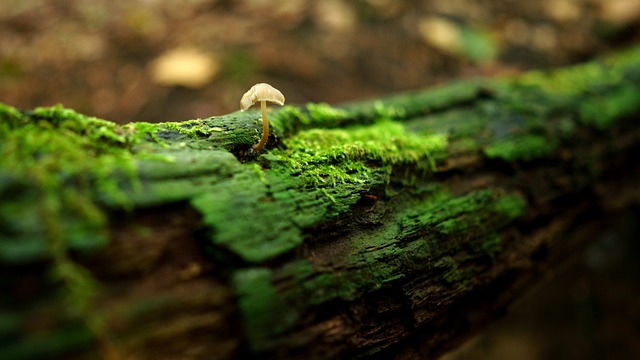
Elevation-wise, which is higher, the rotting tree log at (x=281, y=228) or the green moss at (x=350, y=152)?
the green moss at (x=350, y=152)

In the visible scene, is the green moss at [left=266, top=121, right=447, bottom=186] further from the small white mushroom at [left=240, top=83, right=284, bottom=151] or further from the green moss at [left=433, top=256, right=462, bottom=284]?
the green moss at [left=433, top=256, right=462, bottom=284]

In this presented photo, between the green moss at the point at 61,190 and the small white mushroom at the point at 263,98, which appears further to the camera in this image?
the small white mushroom at the point at 263,98

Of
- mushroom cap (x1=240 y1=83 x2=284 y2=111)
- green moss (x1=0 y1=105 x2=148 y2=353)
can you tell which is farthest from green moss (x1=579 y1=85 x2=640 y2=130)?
green moss (x1=0 y1=105 x2=148 y2=353)

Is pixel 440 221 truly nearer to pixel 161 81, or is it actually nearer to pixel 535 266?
pixel 535 266

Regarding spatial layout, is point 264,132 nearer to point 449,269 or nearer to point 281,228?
point 281,228

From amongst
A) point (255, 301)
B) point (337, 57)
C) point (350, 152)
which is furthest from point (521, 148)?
point (337, 57)

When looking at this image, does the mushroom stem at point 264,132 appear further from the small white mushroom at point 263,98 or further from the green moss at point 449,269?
the green moss at point 449,269

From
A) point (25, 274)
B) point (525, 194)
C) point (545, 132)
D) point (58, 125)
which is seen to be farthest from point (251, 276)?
point (545, 132)

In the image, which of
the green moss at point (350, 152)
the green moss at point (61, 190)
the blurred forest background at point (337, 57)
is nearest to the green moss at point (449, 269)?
the green moss at point (350, 152)
